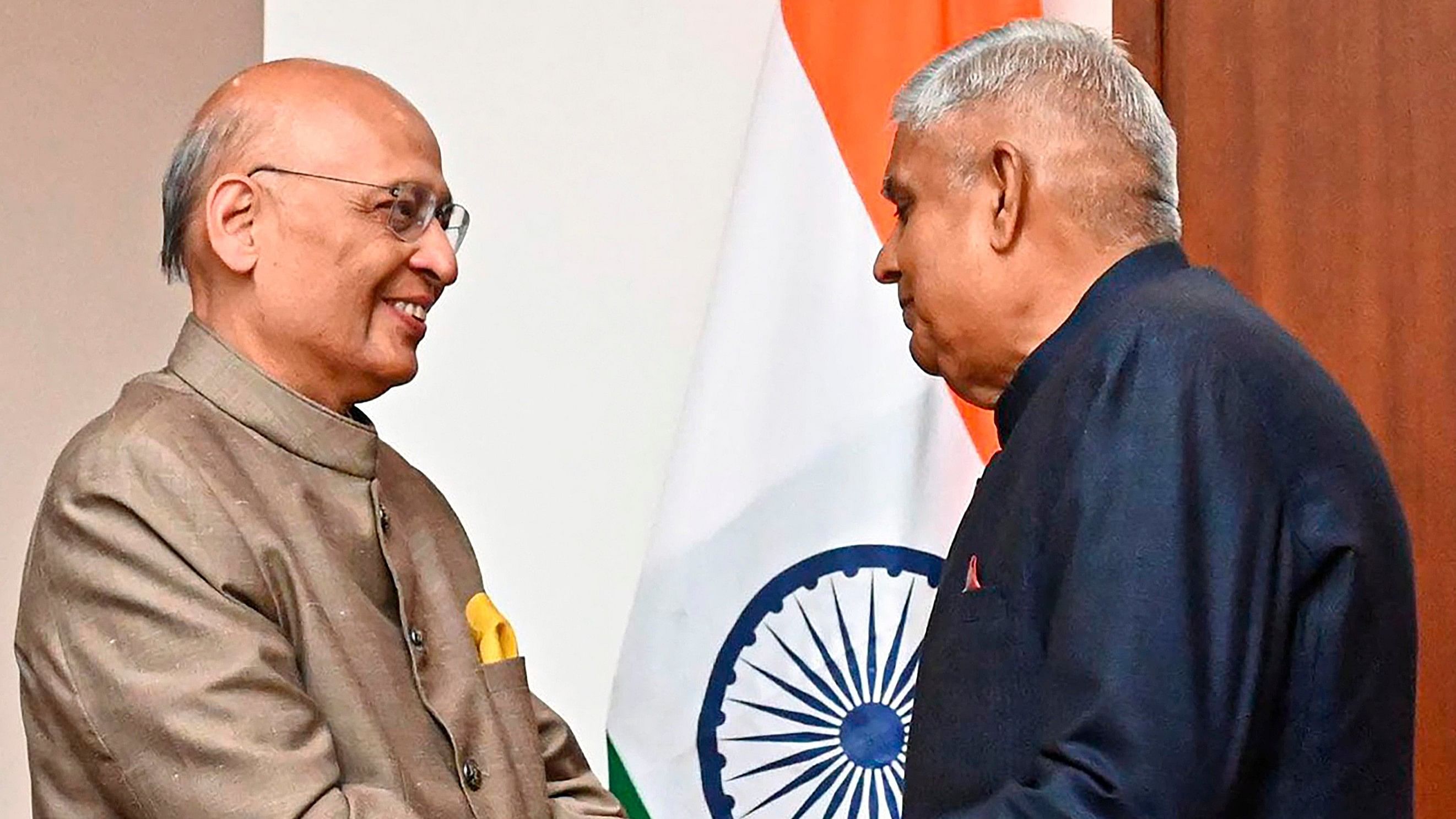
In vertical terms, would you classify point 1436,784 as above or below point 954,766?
below

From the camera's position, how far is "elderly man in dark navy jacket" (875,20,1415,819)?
1525 mm

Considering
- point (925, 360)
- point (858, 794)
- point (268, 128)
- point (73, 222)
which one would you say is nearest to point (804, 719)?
point (858, 794)

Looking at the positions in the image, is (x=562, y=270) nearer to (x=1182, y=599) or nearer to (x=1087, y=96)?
(x=1087, y=96)

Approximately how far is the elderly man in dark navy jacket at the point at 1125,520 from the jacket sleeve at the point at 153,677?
22.6 inches

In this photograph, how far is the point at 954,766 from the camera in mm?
1723

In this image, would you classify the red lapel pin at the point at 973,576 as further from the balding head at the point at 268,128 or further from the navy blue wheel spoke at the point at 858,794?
the navy blue wheel spoke at the point at 858,794

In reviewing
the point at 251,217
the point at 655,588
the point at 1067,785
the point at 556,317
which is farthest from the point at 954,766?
the point at 556,317

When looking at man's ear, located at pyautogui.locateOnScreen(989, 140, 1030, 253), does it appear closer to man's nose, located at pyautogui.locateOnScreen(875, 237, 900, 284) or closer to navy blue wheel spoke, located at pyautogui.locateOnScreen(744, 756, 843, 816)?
man's nose, located at pyautogui.locateOnScreen(875, 237, 900, 284)

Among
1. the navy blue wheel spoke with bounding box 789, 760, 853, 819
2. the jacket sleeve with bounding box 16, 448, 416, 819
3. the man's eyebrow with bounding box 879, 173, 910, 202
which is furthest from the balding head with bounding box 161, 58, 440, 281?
the navy blue wheel spoke with bounding box 789, 760, 853, 819

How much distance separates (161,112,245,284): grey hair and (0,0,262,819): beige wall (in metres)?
1.40

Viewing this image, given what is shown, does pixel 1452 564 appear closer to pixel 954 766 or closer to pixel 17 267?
pixel 954 766

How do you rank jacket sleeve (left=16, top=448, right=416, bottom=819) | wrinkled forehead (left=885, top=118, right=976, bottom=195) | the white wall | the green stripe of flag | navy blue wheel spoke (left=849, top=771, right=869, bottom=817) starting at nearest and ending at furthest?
jacket sleeve (left=16, top=448, right=416, bottom=819) < wrinkled forehead (left=885, top=118, right=976, bottom=195) < navy blue wheel spoke (left=849, top=771, right=869, bottom=817) < the green stripe of flag < the white wall

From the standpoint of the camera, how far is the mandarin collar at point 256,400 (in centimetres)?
190

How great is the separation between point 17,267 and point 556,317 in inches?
36.6
